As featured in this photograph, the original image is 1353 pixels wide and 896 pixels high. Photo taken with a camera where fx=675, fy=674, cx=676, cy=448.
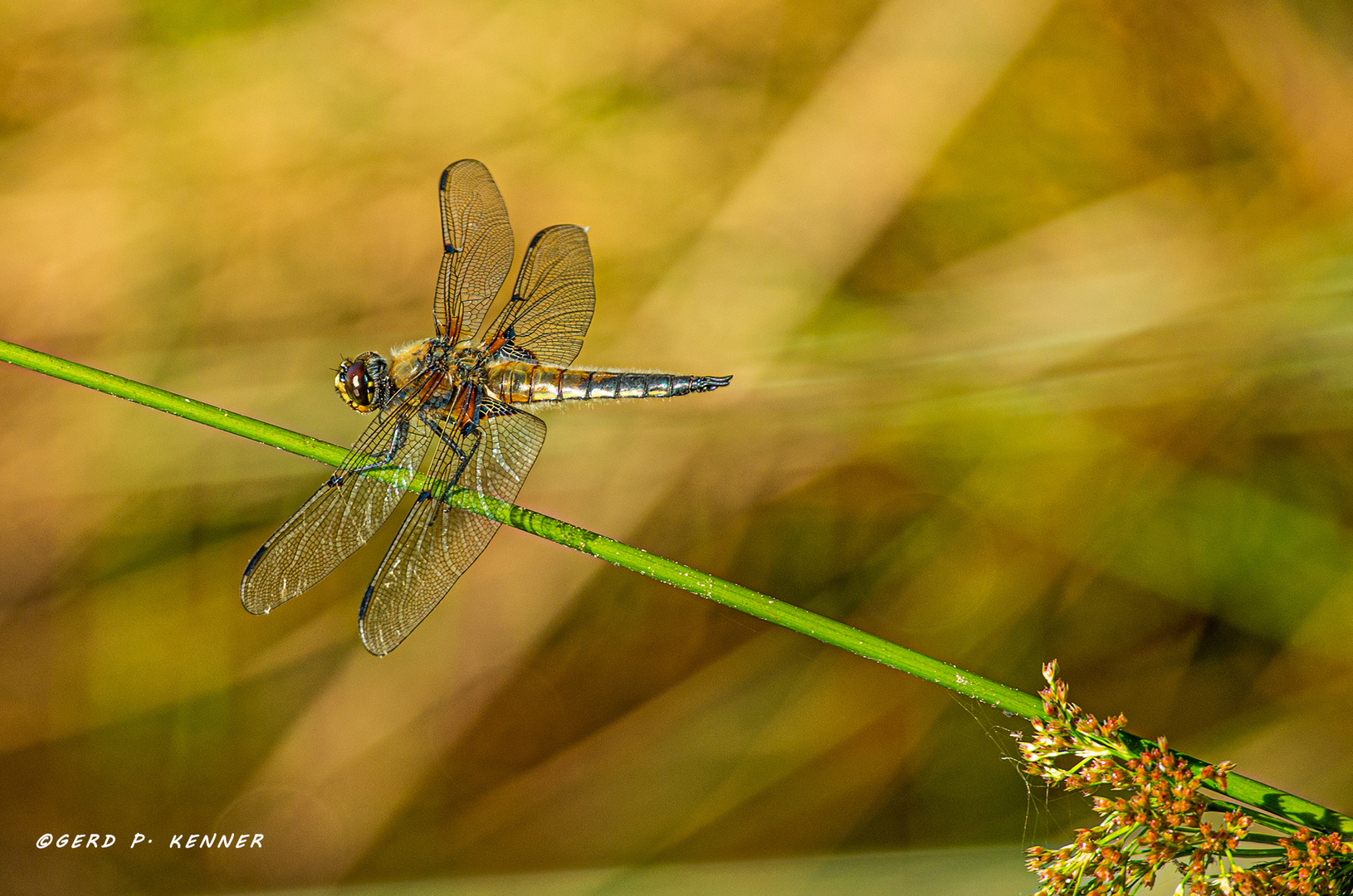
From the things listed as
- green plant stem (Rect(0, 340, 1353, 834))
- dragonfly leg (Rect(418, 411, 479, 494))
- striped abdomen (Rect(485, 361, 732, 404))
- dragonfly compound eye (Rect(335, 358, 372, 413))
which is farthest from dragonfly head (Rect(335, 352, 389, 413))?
green plant stem (Rect(0, 340, 1353, 834))

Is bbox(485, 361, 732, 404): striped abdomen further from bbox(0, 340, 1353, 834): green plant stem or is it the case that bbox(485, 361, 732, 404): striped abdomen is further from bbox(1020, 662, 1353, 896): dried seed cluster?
bbox(1020, 662, 1353, 896): dried seed cluster

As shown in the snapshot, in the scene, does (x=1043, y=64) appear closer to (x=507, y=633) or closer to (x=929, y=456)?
(x=929, y=456)

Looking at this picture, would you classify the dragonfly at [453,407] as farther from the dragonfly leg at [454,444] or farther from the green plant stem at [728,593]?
the green plant stem at [728,593]

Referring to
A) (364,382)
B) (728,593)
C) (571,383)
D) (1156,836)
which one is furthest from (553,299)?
(1156,836)

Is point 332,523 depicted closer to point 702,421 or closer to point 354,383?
point 354,383

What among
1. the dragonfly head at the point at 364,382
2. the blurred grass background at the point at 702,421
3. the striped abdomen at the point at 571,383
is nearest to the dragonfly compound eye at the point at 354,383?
the dragonfly head at the point at 364,382
